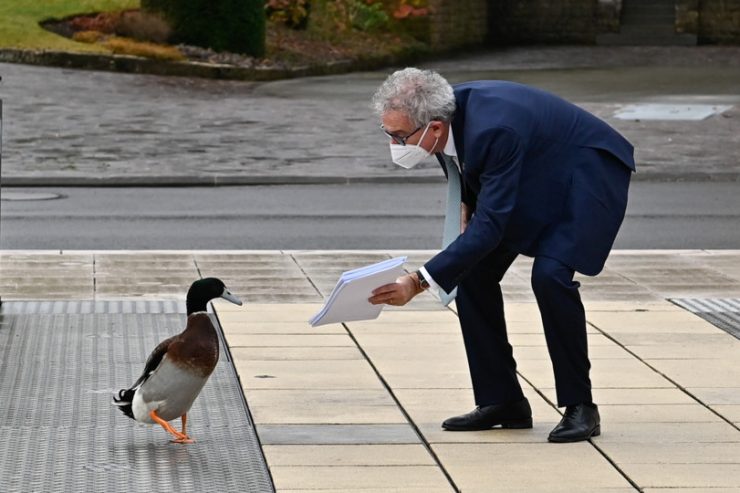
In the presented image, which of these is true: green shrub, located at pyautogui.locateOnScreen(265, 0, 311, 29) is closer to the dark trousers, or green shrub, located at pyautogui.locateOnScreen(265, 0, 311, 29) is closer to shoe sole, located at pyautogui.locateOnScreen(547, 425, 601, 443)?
the dark trousers

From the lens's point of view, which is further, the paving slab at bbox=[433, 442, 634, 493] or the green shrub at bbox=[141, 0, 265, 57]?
the green shrub at bbox=[141, 0, 265, 57]

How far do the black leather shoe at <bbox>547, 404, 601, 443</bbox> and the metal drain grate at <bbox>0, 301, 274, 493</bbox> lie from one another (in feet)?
4.10

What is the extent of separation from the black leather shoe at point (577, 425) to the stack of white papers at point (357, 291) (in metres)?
0.95

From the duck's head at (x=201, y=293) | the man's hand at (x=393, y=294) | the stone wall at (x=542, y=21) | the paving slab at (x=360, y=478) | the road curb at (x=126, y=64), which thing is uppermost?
the man's hand at (x=393, y=294)

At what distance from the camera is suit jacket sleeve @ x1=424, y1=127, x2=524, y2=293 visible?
6293 mm

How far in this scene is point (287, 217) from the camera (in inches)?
592

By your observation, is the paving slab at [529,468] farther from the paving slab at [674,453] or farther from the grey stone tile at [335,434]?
the grey stone tile at [335,434]

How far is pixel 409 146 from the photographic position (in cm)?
630

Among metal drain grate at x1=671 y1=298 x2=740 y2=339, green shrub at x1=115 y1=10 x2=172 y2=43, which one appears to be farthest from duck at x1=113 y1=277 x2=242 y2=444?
green shrub at x1=115 y1=10 x2=172 y2=43

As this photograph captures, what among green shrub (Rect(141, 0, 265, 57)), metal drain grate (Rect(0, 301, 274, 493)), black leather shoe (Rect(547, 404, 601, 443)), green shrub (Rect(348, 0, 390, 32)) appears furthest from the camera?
green shrub (Rect(348, 0, 390, 32))

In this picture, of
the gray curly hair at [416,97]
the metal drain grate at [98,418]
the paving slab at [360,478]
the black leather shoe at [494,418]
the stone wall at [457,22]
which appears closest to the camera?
the paving slab at [360,478]

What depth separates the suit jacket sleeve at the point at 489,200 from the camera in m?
6.29

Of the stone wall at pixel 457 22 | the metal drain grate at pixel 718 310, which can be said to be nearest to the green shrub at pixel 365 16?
the stone wall at pixel 457 22

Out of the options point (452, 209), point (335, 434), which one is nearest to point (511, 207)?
point (452, 209)
